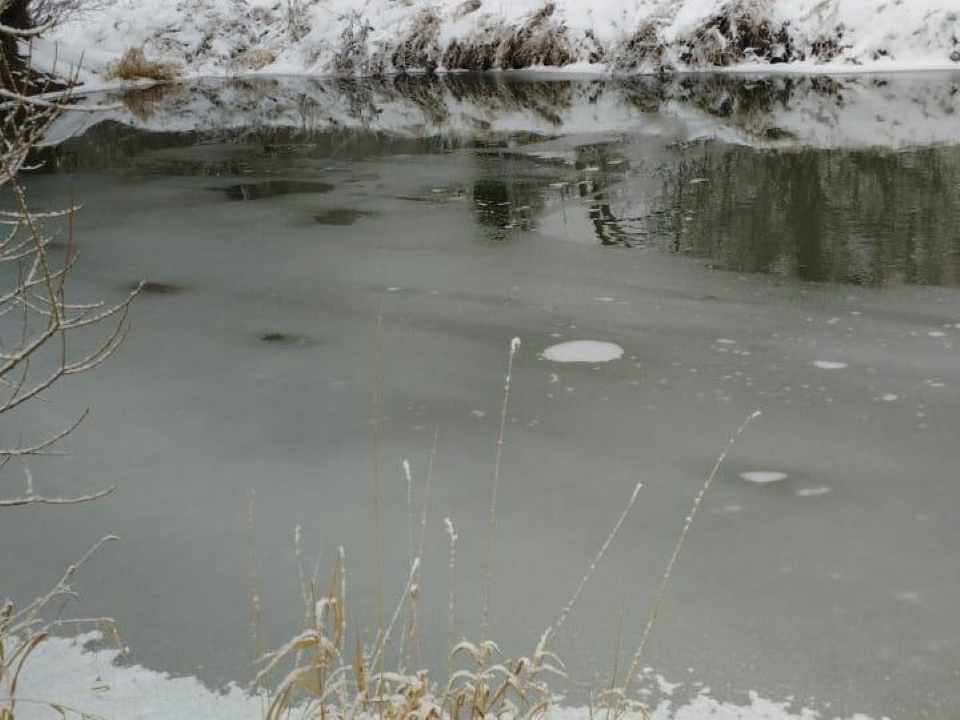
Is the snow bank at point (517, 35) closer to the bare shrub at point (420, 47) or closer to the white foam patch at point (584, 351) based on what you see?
the bare shrub at point (420, 47)

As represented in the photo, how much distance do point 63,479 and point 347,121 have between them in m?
10.8

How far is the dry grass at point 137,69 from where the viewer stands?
2169 cm

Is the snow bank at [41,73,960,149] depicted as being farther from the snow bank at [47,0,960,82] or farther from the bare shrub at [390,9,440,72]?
the bare shrub at [390,9,440,72]

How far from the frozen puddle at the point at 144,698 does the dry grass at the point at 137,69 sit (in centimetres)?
2090

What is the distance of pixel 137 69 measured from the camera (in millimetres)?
21984

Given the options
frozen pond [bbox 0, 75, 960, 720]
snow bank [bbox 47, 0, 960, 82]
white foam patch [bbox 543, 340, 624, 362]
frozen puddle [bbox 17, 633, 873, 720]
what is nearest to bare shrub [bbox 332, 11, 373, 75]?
snow bank [bbox 47, 0, 960, 82]

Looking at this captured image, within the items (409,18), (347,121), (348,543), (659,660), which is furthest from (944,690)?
(409,18)

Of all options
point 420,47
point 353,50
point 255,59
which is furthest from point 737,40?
point 255,59

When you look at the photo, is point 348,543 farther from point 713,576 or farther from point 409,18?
point 409,18

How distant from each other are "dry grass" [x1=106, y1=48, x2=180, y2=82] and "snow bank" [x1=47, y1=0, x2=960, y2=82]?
0.48 metres

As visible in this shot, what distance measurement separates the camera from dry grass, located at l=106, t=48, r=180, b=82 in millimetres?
21688

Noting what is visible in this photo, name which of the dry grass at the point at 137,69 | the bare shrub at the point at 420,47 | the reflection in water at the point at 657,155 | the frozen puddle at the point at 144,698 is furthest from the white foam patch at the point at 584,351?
the dry grass at the point at 137,69

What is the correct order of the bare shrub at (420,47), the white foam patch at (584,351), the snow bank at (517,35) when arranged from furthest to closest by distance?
the bare shrub at (420,47)
the snow bank at (517,35)
the white foam patch at (584,351)

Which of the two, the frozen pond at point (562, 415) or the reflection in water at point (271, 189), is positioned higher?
the reflection in water at point (271, 189)
